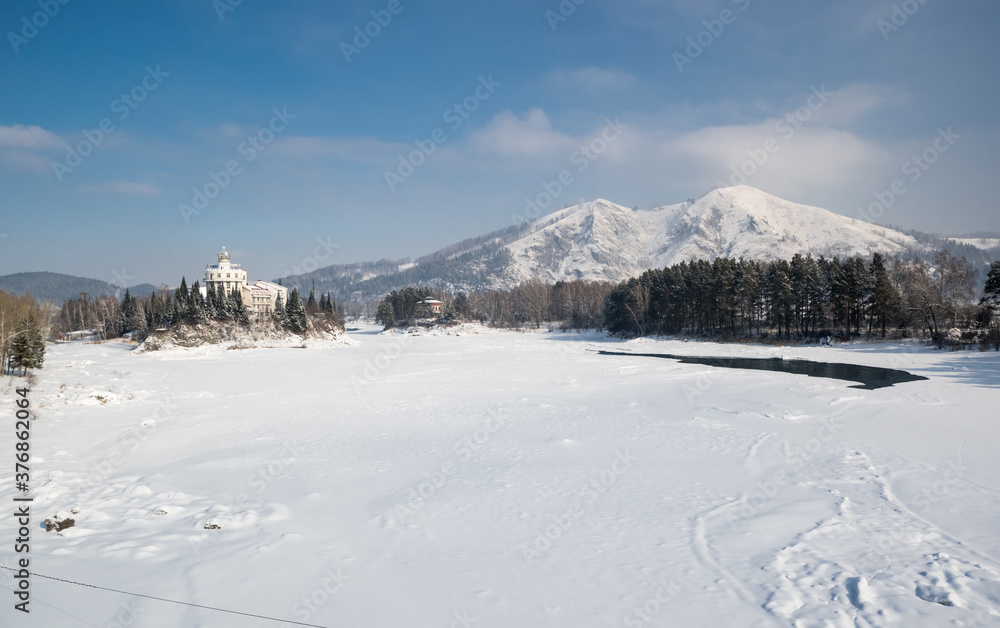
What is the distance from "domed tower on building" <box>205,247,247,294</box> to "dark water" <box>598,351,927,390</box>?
8332 centimetres

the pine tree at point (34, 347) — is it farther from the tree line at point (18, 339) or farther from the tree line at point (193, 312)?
the tree line at point (193, 312)

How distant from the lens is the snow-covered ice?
6.21 metres

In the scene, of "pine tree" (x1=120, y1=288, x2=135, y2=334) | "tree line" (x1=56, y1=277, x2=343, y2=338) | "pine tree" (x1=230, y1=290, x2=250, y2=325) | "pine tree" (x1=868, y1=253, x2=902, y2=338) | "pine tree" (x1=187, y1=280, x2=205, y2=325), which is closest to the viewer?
"pine tree" (x1=868, y1=253, x2=902, y2=338)

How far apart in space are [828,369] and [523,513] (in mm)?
34251

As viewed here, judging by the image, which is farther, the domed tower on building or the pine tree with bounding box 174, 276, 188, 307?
the domed tower on building

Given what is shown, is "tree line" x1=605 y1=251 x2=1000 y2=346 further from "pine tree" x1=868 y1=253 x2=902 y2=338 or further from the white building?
the white building

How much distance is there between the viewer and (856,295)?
50.5m

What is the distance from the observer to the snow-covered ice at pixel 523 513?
244 inches

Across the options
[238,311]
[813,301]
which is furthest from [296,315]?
[813,301]

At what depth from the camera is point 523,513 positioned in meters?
9.54

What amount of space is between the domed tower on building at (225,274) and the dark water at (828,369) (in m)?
83.3

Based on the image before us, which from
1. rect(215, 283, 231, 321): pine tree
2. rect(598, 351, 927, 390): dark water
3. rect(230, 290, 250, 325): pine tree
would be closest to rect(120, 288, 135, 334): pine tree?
rect(215, 283, 231, 321): pine tree

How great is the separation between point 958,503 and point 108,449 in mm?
21546

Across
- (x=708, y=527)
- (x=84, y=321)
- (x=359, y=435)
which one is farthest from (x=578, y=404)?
(x=84, y=321)
